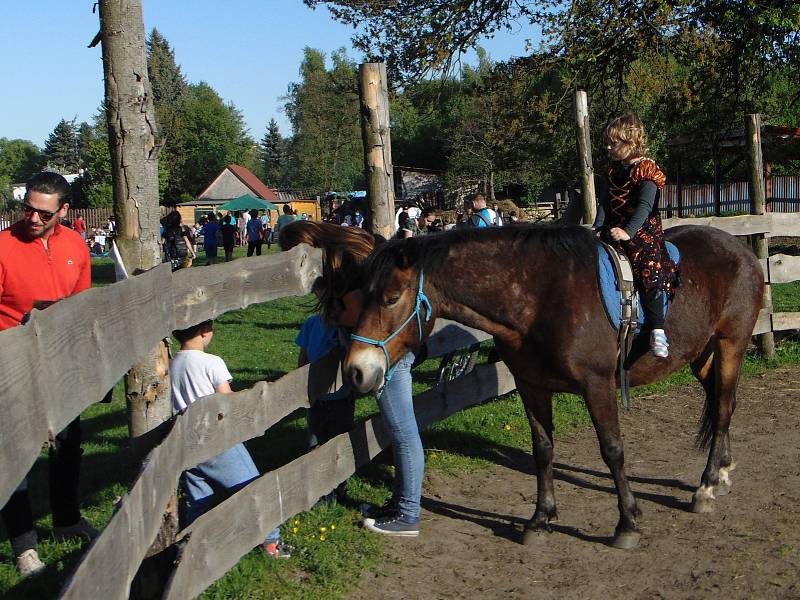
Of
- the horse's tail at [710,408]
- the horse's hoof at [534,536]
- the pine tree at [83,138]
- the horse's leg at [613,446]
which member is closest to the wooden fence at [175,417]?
the horse's hoof at [534,536]

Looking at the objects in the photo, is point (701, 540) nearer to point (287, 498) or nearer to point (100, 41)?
point (287, 498)

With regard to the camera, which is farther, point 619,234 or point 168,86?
point 168,86

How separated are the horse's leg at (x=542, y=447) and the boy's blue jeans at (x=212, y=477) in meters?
1.57

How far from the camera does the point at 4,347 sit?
75.7 inches

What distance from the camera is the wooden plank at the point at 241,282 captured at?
12.0 feet

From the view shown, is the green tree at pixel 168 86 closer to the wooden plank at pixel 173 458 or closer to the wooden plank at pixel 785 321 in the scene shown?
the wooden plank at pixel 785 321

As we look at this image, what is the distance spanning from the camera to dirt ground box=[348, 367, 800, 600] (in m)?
4.18

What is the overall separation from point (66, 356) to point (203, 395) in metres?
1.83

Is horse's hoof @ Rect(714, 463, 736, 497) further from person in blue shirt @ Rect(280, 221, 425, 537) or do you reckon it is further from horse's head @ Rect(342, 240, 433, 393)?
horse's head @ Rect(342, 240, 433, 393)

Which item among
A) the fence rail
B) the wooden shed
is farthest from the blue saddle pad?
the wooden shed

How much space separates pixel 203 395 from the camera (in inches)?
162

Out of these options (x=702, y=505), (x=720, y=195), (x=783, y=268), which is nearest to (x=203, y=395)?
(x=702, y=505)

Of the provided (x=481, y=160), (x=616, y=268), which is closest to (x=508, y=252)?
(x=616, y=268)

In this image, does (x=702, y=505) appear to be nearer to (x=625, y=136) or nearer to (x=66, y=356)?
(x=625, y=136)
